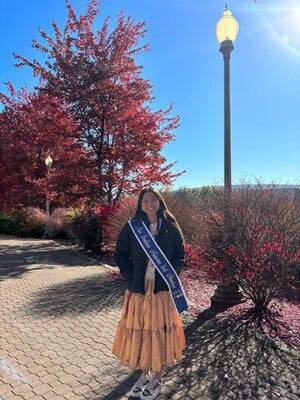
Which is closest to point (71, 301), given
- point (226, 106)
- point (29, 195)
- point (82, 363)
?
→ point (82, 363)

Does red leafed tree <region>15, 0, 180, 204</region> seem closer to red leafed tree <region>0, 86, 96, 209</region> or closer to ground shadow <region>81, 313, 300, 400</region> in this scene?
red leafed tree <region>0, 86, 96, 209</region>

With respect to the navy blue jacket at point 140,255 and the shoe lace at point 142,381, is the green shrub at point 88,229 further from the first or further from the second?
the shoe lace at point 142,381

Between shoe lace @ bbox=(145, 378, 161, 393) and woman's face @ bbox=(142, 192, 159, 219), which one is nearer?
shoe lace @ bbox=(145, 378, 161, 393)

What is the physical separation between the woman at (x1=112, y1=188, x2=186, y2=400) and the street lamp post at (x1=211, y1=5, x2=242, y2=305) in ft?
9.34

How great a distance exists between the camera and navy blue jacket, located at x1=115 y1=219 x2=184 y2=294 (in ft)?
10.8

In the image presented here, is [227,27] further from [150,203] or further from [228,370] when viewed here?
[228,370]

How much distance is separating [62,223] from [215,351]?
1415cm

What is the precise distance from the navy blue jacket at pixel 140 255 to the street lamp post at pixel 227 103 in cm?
279

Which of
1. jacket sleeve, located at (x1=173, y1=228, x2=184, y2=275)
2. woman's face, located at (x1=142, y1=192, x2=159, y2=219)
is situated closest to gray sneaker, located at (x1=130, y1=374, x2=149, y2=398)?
jacket sleeve, located at (x1=173, y1=228, x2=184, y2=275)

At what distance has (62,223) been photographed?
1758cm

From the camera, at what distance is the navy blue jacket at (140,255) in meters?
3.29

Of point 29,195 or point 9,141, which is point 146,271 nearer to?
point 29,195

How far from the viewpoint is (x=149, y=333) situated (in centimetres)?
321

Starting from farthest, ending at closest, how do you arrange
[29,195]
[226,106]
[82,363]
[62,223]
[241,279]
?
1. [29,195]
2. [62,223]
3. [226,106]
4. [241,279]
5. [82,363]
